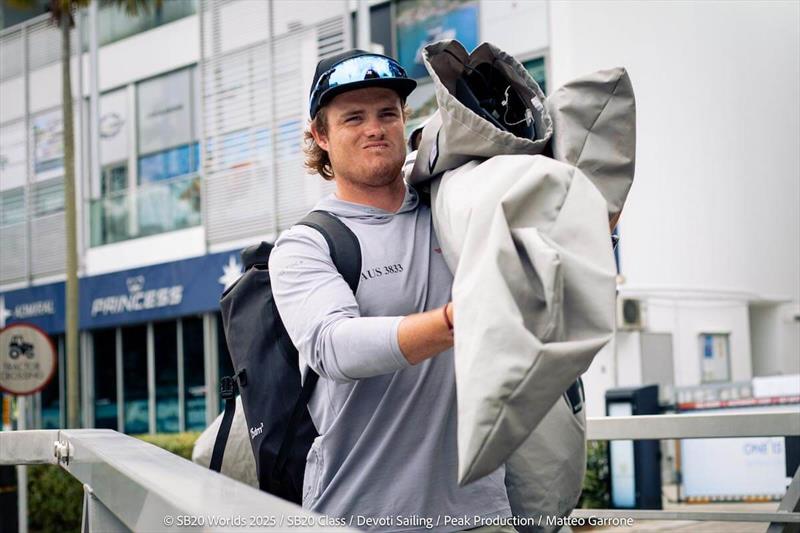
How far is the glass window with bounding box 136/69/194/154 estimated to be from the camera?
65.0 ft

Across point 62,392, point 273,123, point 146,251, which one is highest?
point 273,123

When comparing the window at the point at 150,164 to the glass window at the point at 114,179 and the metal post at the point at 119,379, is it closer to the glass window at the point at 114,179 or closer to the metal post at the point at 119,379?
the glass window at the point at 114,179

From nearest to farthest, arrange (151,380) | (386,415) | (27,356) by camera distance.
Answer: (386,415)
(27,356)
(151,380)

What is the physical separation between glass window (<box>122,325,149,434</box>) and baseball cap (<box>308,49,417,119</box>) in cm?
1851

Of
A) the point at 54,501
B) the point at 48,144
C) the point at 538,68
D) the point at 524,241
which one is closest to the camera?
the point at 524,241

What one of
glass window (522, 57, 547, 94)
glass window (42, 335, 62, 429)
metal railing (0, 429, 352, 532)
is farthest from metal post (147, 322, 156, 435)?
metal railing (0, 429, 352, 532)

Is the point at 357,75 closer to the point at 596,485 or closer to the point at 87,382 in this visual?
the point at 596,485

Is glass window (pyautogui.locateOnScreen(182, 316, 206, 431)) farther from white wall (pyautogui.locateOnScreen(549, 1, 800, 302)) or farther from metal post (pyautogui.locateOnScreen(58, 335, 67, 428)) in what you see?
white wall (pyautogui.locateOnScreen(549, 1, 800, 302))

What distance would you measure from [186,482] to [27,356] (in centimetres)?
1128

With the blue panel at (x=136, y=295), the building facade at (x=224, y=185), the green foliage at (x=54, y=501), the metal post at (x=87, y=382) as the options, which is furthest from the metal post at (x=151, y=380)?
the green foliage at (x=54, y=501)

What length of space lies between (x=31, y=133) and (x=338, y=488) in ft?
70.0

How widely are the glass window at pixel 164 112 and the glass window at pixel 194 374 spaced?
3034 millimetres

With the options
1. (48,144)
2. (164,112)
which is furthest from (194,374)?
(48,144)

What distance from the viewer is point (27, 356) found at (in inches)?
483
